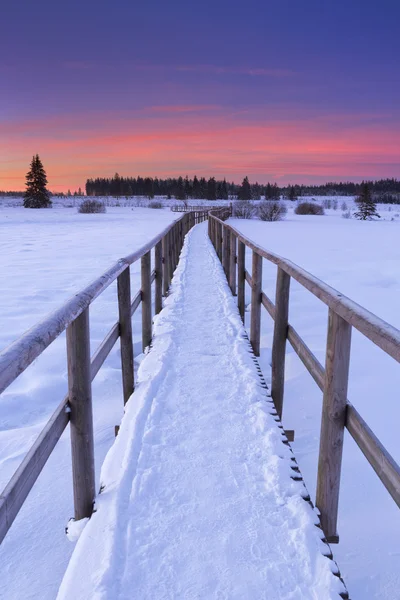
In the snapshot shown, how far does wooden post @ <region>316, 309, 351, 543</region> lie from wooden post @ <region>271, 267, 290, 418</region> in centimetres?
131

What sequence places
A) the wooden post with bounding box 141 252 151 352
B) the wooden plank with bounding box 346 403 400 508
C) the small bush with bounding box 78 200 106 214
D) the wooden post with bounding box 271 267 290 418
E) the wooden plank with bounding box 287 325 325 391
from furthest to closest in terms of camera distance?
the small bush with bounding box 78 200 106 214, the wooden post with bounding box 141 252 151 352, the wooden post with bounding box 271 267 290 418, the wooden plank with bounding box 287 325 325 391, the wooden plank with bounding box 346 403 400 508

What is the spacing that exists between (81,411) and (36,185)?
220ft

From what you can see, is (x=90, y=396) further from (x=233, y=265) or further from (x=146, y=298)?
(x=233, y=265)

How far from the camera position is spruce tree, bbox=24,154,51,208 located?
63.3 metres

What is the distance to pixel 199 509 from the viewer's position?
2482mm

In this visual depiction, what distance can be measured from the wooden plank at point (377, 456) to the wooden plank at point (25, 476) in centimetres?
128

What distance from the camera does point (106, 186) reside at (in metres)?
168

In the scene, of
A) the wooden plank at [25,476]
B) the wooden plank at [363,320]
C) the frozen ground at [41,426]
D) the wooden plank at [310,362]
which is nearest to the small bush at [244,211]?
the frozen ground at [41,426]

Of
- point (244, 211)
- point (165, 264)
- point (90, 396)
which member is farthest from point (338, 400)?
point (244, 211)

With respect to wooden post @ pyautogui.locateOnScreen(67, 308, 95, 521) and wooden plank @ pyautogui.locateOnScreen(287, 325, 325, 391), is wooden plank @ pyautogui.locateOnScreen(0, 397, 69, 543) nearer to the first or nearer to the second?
wooden post @ pyautogui.locateOnScreen(67, 308, 95, 521)

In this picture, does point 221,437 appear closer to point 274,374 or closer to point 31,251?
point 274,374

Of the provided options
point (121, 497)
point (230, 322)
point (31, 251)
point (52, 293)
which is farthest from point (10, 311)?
point (31, 251)

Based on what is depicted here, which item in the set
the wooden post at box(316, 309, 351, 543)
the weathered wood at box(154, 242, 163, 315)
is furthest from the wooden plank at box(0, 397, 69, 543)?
the weathered wood at box(154, 242, 163, 315)

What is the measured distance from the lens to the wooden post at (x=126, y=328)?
3830 millimetres
